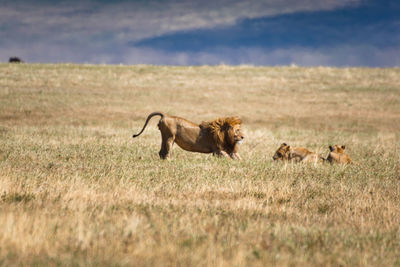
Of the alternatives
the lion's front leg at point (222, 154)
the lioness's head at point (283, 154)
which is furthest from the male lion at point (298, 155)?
the lion's front leg at point (222, 154)

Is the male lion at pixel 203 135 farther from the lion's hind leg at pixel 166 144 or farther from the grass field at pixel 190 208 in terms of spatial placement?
the grass field at pixel 190 208

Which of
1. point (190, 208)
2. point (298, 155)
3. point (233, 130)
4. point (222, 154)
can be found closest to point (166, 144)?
point (222, 154)

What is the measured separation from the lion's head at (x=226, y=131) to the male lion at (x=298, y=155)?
1.52m

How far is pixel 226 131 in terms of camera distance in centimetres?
980

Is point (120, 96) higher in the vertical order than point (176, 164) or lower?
higher

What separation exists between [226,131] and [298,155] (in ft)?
7.25

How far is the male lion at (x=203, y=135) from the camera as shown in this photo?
9727 millimetres

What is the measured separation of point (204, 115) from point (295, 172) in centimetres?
2002

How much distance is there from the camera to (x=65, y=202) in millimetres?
5266

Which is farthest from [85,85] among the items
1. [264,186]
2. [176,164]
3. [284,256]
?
[284,256]

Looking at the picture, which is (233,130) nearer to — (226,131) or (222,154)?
(226,131)

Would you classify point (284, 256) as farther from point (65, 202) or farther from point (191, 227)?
point (65, 202)

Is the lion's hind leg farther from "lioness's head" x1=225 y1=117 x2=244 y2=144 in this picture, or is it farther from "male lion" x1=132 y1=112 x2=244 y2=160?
"lioness's head" x1=225 y1=117 x2=244 y2=144

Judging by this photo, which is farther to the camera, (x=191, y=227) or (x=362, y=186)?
(x=362, y=186)
